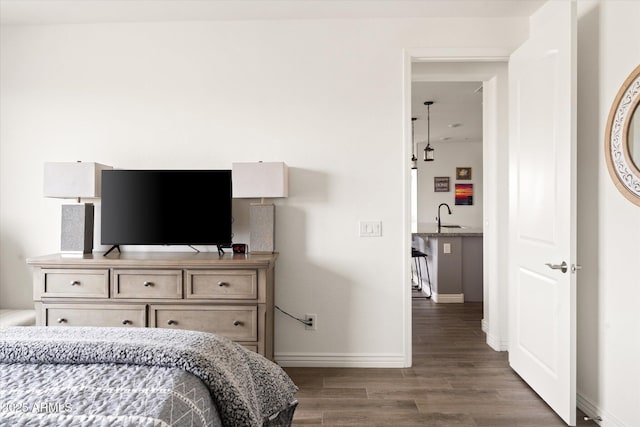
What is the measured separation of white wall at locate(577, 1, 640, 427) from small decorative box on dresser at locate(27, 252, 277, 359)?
1881mm

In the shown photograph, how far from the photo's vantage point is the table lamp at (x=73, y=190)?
8.87 ft

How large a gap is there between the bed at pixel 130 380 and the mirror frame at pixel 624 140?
1860 millimetres

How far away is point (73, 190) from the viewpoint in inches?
107

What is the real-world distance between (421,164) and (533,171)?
19.7ft

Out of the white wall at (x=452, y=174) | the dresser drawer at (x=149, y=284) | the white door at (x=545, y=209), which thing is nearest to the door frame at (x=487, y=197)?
the white door at (x=545, y=209)

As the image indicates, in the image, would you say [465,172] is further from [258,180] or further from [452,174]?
[258,180]

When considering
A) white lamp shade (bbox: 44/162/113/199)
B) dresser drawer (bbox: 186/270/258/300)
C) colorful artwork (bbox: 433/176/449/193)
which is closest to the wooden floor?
dresser drawer (bbox: 186/270/258/300)

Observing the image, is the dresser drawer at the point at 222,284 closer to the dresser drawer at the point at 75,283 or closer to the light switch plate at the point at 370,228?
the dresser drawer at the point at 75,283

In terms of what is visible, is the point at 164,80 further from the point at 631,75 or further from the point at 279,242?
the point at 631,75

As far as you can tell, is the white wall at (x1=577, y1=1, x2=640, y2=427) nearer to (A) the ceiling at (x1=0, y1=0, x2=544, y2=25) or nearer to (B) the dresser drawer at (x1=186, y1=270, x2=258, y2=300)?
(A) the ceiling at (x1=0, y1=0, x2=544, y2=25)

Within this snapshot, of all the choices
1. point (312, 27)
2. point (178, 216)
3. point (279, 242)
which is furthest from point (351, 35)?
point (178, 216)

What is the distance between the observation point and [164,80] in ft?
9.79

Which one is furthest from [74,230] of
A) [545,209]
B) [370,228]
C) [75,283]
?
[545,209]

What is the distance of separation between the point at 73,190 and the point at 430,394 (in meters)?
2.73
